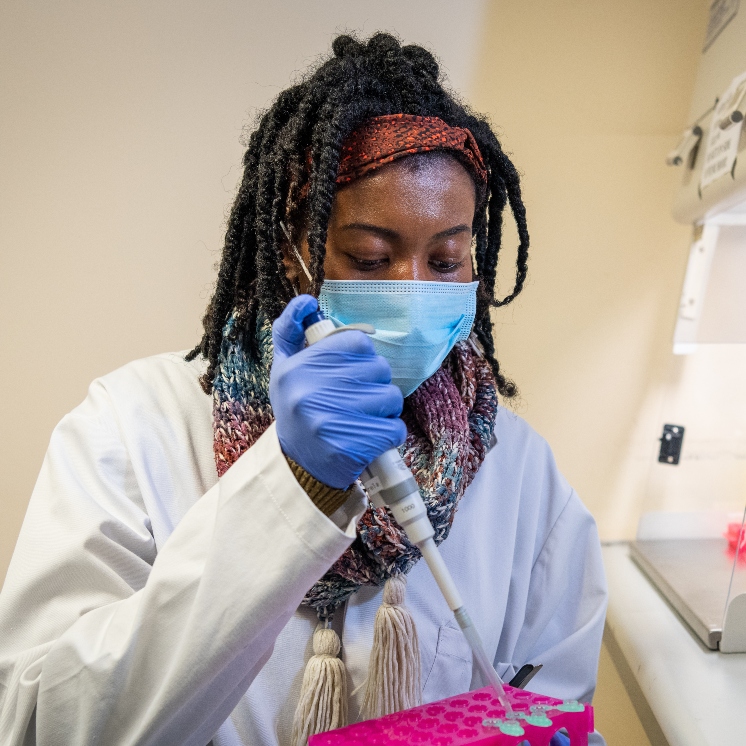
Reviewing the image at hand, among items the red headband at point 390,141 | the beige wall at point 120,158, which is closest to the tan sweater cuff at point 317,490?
the red headband at point 390,141

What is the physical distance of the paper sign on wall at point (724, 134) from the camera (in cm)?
128

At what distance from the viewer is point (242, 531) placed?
679 millimetres

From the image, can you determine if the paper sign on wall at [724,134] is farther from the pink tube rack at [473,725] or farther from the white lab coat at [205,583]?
the pink tube rack at [473,725]

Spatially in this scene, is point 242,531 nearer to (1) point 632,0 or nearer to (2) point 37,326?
(2) point 37,326

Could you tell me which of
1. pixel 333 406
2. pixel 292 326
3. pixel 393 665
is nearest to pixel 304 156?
pixel 292 326

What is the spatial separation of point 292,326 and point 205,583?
0.28m

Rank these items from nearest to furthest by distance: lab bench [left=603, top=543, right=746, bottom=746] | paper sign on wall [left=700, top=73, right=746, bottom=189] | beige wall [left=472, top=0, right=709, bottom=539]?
1. lab bench [left=603, top=543, right=746, bottom=746]
2. paper sign on wall [left=700, top=73, right=746, bottom=189]
3. beige wall [left=472, top=0, right=709, bottom=539]

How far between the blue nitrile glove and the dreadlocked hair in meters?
0.25

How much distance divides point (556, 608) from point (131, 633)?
0.74m

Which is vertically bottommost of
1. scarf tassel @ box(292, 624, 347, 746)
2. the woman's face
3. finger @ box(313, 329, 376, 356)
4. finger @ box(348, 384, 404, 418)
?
scarf tassel @ box(292, 624, 347, 746)

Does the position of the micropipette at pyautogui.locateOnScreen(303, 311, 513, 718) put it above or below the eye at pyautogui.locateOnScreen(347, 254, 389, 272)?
below

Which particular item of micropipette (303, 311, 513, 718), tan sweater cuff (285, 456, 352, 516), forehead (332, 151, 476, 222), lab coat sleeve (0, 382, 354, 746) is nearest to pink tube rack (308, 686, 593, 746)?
micropipette (303, 311, 513, 718)

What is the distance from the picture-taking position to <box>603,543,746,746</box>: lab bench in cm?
108

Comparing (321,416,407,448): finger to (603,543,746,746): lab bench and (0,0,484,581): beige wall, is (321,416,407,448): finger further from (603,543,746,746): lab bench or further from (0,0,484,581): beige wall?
(0,0,484,581): beige wall
